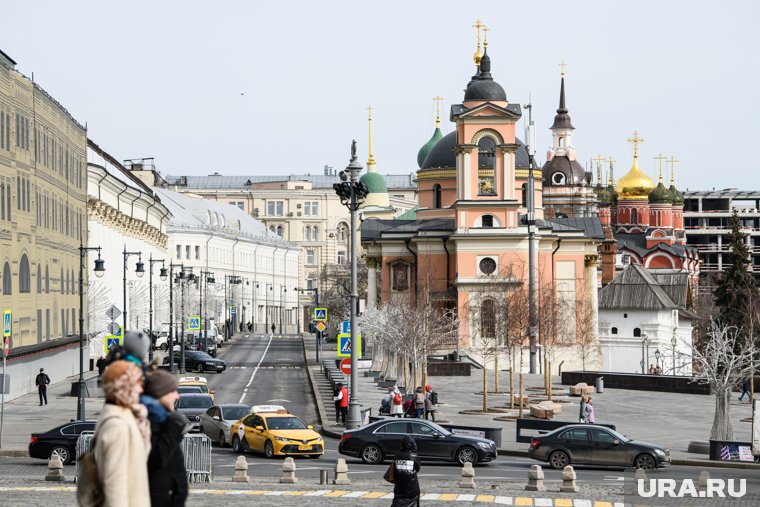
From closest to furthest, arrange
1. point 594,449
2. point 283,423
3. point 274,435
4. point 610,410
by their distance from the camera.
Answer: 1. point 594,449
2. point 274,435
3. point 283,423
4. point 610,410

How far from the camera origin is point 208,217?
525ft

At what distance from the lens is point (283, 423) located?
36.9 meters

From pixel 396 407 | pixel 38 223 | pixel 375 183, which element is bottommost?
pixel 396 407

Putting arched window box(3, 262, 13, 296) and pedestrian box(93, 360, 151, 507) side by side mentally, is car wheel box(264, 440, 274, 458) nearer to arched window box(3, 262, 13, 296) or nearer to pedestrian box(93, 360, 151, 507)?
arched window box(3, 262, 13, 296)

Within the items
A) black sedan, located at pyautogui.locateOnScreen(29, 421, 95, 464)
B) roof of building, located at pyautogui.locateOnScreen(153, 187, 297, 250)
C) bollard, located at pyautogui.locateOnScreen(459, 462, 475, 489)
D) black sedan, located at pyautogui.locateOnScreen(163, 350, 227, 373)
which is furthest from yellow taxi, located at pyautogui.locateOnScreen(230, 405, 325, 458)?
roof of building, located at pyautogui.locateOnScreen(153, 187, 297, 250)

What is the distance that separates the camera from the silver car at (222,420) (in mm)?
39469

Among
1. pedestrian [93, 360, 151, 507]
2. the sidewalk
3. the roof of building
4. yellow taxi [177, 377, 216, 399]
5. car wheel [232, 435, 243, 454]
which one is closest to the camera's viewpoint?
pedestrian [93, 360, 151, 507]

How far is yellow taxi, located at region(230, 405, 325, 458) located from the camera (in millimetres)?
35969

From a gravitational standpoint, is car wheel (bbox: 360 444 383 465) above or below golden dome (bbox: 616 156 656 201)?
below

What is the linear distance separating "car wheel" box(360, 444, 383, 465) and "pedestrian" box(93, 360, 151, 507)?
2640cm

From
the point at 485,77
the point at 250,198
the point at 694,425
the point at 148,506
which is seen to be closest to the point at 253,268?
the point at 250,198

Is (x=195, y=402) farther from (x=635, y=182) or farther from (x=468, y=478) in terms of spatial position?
(x=635, y=182)

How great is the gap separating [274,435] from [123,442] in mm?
28015

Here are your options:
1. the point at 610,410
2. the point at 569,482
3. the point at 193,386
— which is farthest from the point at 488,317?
the point at 569,482
